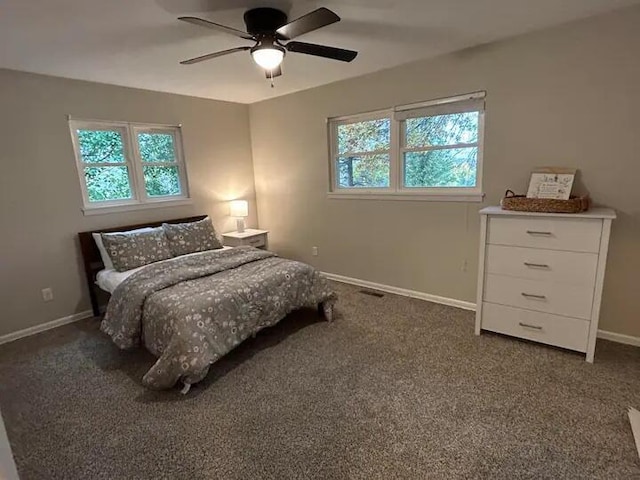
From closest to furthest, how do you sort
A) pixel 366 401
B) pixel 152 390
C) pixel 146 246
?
pixel 366 401 < pixel 152 390 < pixel 146 246

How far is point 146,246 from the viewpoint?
340cm

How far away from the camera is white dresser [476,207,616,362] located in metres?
2.31

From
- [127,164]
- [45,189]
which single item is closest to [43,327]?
[45,189]

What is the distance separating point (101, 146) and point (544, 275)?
4.22 metres

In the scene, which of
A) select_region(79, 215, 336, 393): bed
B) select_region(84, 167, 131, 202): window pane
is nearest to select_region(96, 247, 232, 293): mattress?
select_region(79, 215, 336, 393): bed

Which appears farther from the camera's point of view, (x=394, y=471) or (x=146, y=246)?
(x=146, y=246)

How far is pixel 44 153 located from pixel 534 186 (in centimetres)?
419

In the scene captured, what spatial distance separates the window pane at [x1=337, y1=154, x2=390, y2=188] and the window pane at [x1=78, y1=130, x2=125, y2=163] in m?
2.43

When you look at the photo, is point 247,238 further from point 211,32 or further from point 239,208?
point 211,32

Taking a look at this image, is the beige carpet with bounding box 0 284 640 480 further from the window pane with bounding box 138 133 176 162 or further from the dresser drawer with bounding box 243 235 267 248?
the window pane with bounding box 138 133 176 162

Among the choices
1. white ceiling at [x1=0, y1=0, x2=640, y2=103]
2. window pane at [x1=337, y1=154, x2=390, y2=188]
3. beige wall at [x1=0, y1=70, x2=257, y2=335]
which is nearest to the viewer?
white ceiling at [x1=0, y1=0, x2=640, y2=103]

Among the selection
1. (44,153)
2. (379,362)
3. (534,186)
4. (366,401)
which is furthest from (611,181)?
(44,153)

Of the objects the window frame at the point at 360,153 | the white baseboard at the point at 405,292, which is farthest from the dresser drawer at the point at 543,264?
the window frame at the point at 360,153

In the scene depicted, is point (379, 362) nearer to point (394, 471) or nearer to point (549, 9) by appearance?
point (394, 471)
